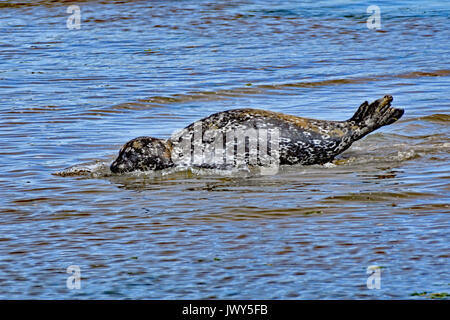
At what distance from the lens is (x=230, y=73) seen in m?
12.9

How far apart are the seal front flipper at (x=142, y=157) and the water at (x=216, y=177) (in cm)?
11

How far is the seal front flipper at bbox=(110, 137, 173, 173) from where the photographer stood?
24.2 ft

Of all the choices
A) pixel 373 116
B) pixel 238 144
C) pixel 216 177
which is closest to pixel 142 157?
pixel 216 177

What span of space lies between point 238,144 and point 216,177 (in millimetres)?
349

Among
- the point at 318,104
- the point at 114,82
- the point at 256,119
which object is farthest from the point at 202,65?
the point at 256,119

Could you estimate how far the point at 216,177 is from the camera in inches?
288

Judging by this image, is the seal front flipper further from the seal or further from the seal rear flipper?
the seal rear flipper

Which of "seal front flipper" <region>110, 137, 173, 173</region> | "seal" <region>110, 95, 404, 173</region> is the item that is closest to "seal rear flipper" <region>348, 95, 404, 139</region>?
"seal" <region>110, 95, 404, 173</region>

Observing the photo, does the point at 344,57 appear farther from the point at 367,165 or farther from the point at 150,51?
the point at 367,165

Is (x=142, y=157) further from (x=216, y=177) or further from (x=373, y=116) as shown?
(x=373, y=116)

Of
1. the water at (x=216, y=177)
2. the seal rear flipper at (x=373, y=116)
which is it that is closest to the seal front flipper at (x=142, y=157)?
the water at (x=216, y=177)

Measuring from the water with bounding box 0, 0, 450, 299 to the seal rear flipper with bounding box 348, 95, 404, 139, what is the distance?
302 mm

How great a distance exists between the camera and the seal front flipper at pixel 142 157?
7379 millimetres

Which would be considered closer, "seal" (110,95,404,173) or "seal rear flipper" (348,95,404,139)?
"seal" (110,95,404,173)
